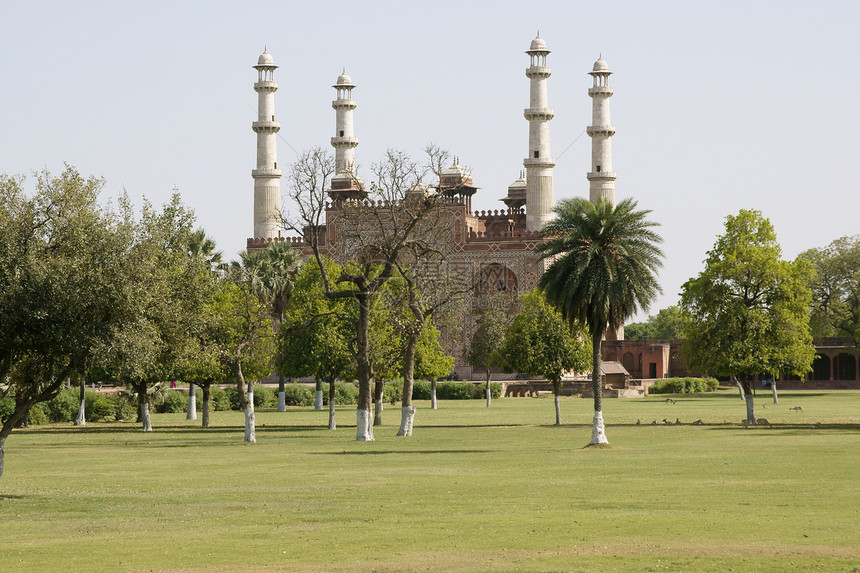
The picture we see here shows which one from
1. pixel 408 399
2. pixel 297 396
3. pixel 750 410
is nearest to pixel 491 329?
pixel 297 396

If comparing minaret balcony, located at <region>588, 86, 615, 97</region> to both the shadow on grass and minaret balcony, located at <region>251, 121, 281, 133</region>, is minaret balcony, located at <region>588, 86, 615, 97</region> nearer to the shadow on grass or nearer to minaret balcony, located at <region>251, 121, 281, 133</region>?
minaret balcony, located at <region>251, 121, 281, 133</region>

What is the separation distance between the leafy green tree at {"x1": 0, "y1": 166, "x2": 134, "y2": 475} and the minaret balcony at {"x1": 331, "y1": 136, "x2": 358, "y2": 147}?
257ft

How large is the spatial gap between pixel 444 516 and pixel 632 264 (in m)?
19.5

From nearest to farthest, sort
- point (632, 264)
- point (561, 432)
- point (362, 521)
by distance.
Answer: point (362, 521)
point (632, 264)
point (561, 432)

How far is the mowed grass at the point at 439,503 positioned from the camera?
15.7 m

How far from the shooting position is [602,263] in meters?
37.9

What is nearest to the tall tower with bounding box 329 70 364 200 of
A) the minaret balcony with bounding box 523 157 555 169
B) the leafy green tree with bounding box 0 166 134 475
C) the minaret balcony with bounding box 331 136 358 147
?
the minaret balcony with bounding box 331 136 358 147

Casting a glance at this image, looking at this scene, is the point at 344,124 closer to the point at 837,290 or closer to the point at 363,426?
the point at 837,290

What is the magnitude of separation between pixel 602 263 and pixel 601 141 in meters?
60.7

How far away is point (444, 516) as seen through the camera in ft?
64.6

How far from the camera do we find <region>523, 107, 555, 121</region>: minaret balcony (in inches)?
3615

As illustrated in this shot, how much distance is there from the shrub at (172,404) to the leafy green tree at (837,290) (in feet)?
156

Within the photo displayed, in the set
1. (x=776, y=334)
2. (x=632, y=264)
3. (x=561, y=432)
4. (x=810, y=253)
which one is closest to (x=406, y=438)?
(x=561, y=432)

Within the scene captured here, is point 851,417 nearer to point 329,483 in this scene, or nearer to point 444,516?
point 329,483
